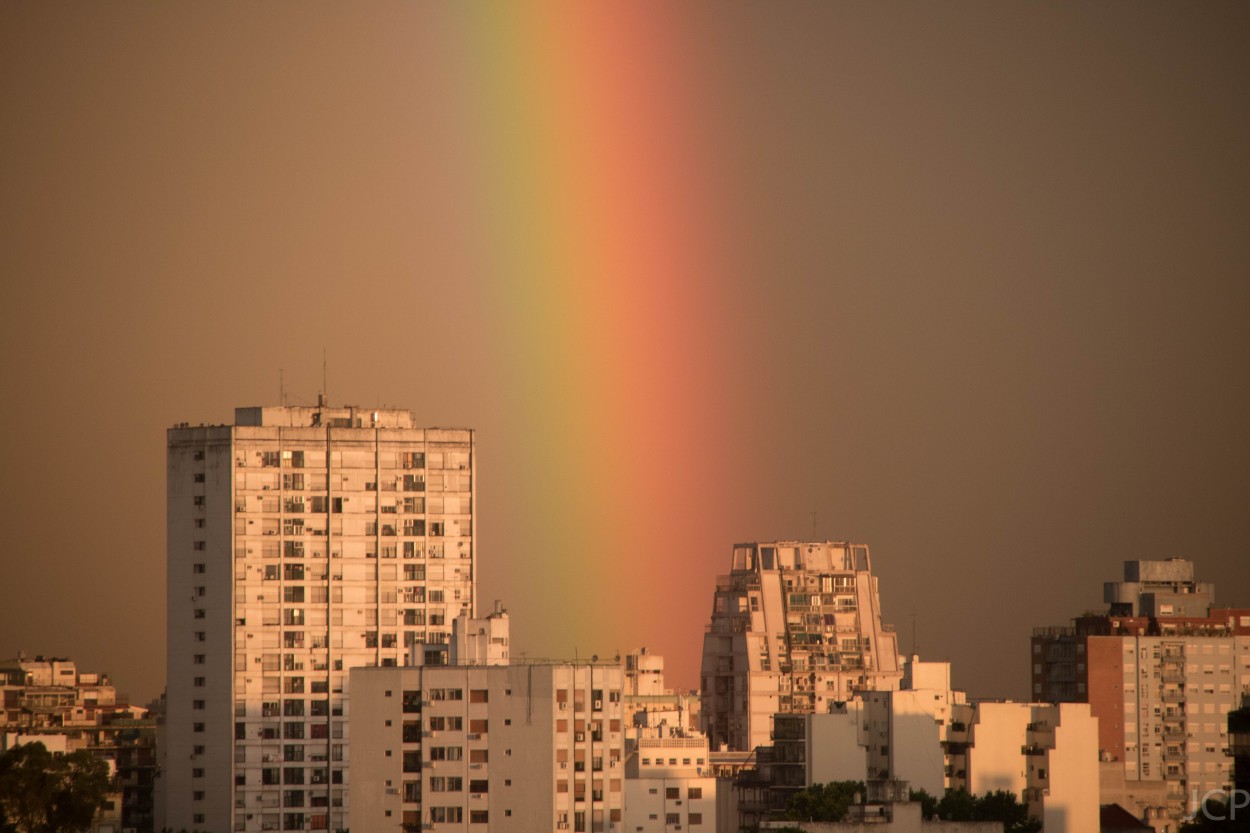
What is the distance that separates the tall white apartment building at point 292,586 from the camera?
132m

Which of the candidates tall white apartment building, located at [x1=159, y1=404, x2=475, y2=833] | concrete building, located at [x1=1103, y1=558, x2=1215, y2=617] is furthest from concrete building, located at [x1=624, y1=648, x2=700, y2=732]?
concrete building, located at [x1=1103, y1=558, x2=1215, y2=617]

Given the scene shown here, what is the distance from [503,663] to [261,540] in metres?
19.2

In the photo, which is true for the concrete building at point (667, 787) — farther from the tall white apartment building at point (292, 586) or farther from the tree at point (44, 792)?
the tree at point (44, 792)

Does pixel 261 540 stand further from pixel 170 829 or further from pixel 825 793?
pixel 825 793

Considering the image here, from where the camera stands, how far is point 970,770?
427 feet

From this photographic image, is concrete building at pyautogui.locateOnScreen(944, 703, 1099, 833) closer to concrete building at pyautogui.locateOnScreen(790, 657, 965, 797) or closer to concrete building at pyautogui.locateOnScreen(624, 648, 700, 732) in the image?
concrete building at pyautogui.locateOnScreen(790, 657, 965, 797)

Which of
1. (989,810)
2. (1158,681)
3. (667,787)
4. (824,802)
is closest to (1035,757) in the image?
(989,810)

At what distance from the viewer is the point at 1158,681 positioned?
583 feet

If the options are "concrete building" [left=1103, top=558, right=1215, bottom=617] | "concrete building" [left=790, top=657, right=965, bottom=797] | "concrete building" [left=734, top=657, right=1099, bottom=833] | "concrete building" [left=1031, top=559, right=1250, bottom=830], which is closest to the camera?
"concrete building" [left=734, top=657, right=1099, bottom=833]

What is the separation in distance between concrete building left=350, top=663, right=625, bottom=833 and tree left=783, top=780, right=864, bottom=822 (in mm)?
9208

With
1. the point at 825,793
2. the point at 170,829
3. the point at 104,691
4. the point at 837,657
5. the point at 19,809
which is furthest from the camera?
the point at 837,657

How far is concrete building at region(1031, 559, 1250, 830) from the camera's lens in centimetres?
17488

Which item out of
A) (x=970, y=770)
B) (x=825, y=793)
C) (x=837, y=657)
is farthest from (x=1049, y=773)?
(x=837, y=657)

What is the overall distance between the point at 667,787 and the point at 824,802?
9131 millimetres
